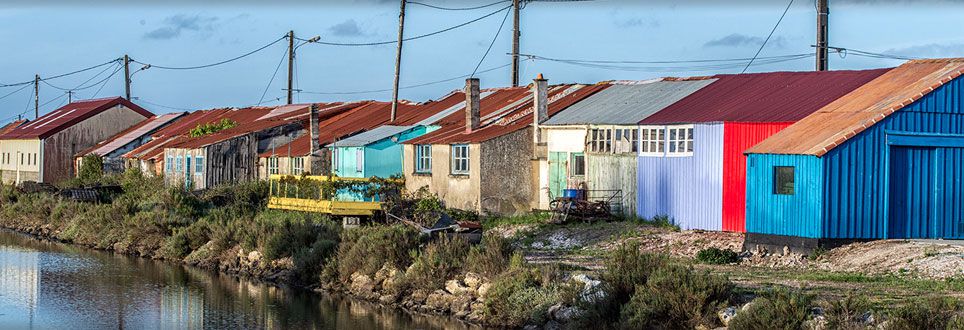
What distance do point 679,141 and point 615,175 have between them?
2938 millimetres

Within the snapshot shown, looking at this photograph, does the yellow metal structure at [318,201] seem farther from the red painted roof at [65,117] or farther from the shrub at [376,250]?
the red painted roof at [65,117]

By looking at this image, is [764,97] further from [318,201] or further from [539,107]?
[318,201]

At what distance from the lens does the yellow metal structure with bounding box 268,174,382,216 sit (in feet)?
123

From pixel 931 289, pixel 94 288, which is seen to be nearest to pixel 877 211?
pixel 931 289

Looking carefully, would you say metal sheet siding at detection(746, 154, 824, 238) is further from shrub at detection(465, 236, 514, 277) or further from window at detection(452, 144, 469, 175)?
window at detection(452, 144, 469, 175)

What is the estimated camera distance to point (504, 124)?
139 feet

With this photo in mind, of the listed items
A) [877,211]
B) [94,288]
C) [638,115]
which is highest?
[638,115]

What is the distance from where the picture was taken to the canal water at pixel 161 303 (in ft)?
82.9

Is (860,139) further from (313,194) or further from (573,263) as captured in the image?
(313,194)

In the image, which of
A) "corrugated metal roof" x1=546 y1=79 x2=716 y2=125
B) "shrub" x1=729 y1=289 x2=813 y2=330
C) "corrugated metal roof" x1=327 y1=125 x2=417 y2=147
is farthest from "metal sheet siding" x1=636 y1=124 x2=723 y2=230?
"shrub" x1=729 y1=289 x2=813 y2=330

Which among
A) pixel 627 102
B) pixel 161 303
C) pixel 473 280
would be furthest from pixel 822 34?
pixel 161 303

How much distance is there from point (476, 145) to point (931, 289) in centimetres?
1930

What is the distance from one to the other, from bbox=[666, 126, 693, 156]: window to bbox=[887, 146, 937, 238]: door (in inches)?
251

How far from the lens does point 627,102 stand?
130 ft
